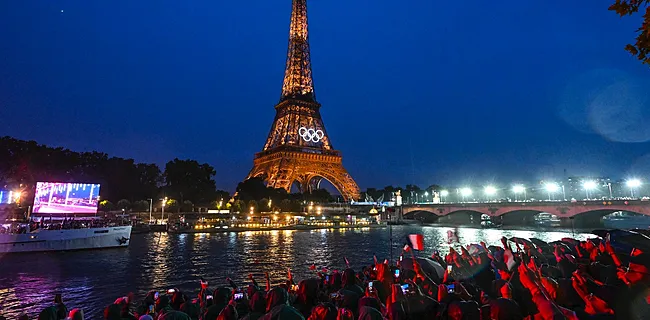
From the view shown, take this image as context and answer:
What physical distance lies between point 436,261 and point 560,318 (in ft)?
28.9

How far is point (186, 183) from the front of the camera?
3132 inches

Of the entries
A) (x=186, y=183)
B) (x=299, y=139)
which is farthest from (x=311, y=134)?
(x=186, y=183)

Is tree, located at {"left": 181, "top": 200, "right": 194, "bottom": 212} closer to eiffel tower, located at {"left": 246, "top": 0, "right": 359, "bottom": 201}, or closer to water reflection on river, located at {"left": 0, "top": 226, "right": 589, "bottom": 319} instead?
eiffel tower, located at {"left": 246, "top": 0, "right": 359, "bottom": 201}

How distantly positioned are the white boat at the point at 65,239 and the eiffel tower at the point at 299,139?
41010mm

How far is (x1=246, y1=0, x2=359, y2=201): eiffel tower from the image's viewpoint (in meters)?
79.0

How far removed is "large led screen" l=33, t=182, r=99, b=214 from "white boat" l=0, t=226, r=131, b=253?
275 inches

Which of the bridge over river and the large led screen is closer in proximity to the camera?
the large led screen

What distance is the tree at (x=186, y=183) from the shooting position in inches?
3108

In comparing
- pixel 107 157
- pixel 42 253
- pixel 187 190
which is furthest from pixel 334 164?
pixel 42 253

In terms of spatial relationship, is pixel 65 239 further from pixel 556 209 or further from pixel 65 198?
pixel 556 209

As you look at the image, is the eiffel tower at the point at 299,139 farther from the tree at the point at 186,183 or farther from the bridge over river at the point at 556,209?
the bridge over river at the point at 556,209

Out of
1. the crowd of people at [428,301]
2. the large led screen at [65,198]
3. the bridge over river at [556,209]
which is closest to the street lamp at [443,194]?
the bridge over river at [556,209]

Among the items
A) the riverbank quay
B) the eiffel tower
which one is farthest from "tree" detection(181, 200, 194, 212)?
the eiffel tower

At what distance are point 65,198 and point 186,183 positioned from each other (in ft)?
126
